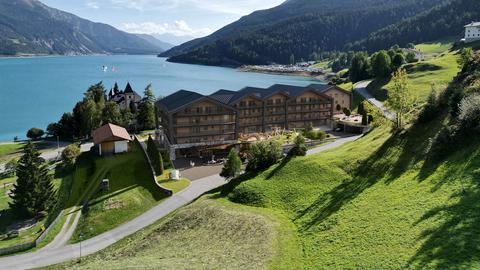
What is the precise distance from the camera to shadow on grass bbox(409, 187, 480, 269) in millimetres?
19016

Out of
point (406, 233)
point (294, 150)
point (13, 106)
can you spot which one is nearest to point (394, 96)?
point (294, 150)

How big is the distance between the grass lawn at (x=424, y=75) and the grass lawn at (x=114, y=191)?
215ft

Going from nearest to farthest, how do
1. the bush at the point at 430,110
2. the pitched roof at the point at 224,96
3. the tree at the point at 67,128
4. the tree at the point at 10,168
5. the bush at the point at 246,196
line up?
the bush at the point at 246,196 < the bush at the point at 430,110 < the tree at the point at 10,168 < the pitched roof at the point at 224,96 < the tree at the point at 67,128

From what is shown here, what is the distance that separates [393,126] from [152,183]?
102 ft

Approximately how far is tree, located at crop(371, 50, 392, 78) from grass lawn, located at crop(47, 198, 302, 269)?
94483 millimetres

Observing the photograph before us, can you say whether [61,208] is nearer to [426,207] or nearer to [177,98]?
[177,98]

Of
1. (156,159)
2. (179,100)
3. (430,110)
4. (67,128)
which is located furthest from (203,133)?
(67,128)

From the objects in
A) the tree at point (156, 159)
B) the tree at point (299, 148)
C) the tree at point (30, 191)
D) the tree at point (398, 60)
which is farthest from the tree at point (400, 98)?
the tree at point (398, 60)

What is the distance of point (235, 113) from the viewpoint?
7138cm

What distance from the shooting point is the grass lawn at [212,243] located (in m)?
25.0

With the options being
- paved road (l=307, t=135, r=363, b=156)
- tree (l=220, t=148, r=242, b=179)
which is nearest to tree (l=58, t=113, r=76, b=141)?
tree (l=220, t=148, r=242, b=179)

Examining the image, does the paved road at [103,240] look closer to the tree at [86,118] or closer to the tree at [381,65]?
the tree at [86,118]

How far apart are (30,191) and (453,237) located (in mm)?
47294

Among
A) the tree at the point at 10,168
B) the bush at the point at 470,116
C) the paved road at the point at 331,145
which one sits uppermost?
the bush at the point at 470,116
